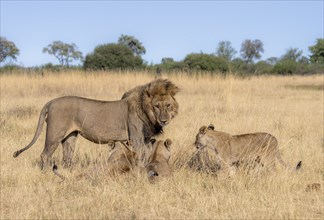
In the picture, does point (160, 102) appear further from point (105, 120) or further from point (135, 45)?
point (135, 45)

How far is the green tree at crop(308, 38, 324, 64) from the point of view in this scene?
60.5m

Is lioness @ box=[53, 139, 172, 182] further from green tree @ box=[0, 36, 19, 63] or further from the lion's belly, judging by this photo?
green tree @ box=[0, 36, 19, 63]

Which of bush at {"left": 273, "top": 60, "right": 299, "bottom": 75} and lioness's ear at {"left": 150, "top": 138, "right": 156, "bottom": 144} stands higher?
lioness's ear at {"left": 150, "top": 138, "right": 156, "bottom": 144}

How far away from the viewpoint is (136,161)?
6.75 meters

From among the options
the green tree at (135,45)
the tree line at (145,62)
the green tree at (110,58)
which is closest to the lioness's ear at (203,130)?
the tree line at (145,62)

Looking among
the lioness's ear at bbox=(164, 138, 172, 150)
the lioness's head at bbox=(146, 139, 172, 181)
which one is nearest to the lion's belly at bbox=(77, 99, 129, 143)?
the lioness's head at bbox=(146, 139, 172, 181)

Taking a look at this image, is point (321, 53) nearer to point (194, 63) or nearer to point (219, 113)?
point (194, 63)

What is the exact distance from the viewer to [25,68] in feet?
79.3

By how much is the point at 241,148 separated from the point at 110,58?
104ft

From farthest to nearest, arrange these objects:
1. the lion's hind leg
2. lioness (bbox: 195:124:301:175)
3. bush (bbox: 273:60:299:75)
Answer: bush (bbox: 273:60:299:75) < the lion's hind leg < lioness (bbox: 195:124:301:175)

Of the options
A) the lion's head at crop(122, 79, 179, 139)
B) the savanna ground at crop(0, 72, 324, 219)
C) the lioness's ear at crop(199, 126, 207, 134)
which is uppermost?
the lion's head at crop(122, 79, 179, 139)

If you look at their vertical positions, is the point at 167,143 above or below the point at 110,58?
above

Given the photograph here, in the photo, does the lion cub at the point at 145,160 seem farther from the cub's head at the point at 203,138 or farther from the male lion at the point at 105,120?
the cub's head at the point at 203,138

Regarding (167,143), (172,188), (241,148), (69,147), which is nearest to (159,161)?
(167,143)
